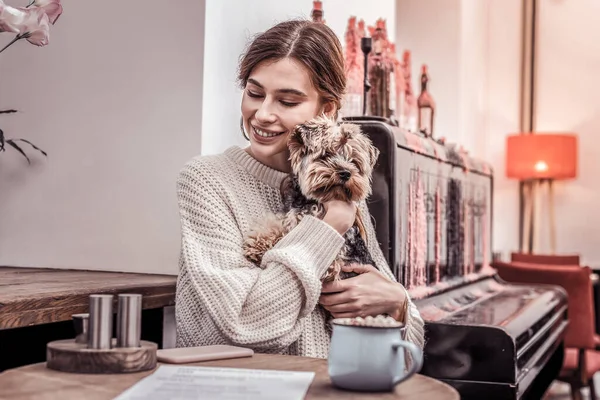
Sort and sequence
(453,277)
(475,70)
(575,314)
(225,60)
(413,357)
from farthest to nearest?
(475,70), (575,314), (453,277), (225,60), (413,357)

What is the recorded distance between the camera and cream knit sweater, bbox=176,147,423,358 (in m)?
1.48

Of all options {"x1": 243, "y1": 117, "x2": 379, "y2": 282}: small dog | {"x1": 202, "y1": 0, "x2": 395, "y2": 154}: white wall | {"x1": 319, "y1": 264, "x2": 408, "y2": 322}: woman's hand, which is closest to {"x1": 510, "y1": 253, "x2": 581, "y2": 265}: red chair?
{"x1": 202, "y1": 0, "x2": 395, "y2": 154}: white wall

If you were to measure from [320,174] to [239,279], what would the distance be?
0.28 metres

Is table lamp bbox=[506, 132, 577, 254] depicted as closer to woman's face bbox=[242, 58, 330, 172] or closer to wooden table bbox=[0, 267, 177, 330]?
wooden table bbox=[0, 267, 177, 330]

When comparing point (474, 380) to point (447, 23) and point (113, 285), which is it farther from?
point (447, 23)

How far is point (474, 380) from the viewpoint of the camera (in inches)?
86.1

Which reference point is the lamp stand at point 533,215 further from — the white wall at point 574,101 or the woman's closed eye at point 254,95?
the woman's closed eye at point 254,95

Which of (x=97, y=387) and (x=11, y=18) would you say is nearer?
(x=97, y=387)

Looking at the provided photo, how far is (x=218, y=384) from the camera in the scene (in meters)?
1.03

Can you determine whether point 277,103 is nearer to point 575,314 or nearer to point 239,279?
point 239,279

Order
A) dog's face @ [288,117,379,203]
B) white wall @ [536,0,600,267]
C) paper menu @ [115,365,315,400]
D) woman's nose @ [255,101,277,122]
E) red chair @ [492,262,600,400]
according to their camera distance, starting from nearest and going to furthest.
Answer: paper menu @ [115,365,315,400]
dog's face @ [288,117,379,203]
woman's nose @ [255,101,277,122]
red chair @ [492,262,600,400]
white wall @ [536,0,600,267]

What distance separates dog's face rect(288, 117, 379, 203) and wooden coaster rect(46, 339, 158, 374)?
0.59 meters

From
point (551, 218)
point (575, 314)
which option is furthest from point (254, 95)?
point (551, 218)

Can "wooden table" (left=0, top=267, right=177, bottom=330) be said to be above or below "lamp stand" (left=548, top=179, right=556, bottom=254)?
below
